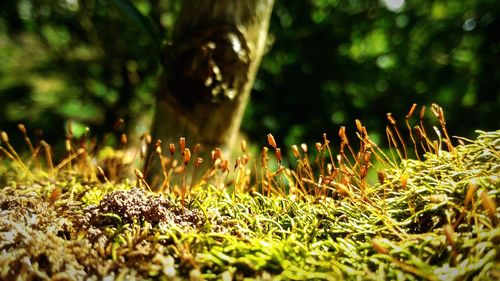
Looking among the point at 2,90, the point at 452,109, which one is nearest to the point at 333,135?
the point at 452,109

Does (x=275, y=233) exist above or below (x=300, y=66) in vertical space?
below

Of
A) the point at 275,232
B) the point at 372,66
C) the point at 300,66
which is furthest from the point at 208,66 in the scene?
the point at 372,66

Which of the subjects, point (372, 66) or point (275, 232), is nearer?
point (275, 232)

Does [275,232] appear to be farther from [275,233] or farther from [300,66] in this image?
[300,66]

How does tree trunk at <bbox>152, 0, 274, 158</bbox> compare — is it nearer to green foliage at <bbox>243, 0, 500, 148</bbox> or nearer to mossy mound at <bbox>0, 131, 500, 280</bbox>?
mossy mound at <bbox>0, 131, 500, 280</bbox>

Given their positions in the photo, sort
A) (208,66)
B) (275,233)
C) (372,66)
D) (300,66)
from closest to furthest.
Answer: (275,233) < (208,66) < (372,66) < (300,66)

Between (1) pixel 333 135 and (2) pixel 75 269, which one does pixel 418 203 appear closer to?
(2) pixel 75 269

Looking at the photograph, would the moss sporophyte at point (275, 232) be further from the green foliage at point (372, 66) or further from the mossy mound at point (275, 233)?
the green foliage at point (372, 66)

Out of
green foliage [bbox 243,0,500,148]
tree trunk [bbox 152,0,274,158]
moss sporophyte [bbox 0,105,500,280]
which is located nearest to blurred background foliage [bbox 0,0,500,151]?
green foliage [bbox 243,0,500,148]
